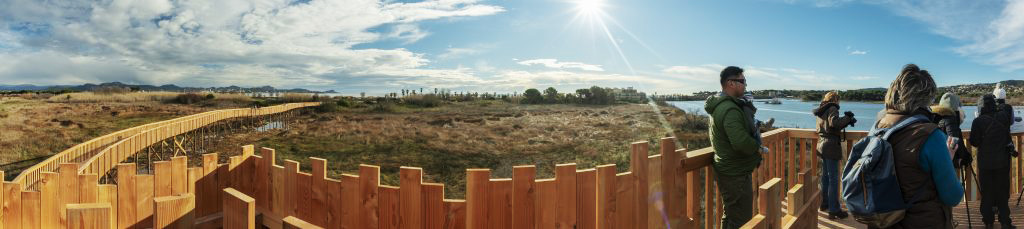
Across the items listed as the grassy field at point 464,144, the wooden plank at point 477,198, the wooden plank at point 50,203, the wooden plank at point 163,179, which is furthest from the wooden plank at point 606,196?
the grassy field at point 464,144

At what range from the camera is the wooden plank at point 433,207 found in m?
2.29

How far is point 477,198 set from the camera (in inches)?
88.4

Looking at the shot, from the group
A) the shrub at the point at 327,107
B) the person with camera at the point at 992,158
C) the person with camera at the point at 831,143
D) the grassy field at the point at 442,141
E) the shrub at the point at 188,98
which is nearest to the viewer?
the person with camera at the point at 992,158

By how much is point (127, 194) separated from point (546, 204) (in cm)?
213

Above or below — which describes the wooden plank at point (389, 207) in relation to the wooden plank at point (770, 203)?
below

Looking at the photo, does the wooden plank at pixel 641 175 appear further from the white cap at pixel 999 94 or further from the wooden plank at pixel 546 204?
the white cap at pixel 999 94

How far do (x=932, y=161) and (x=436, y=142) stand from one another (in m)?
32.6

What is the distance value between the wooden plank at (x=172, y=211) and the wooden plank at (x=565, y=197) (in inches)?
56.0

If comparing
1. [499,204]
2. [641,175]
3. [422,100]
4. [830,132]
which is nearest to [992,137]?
[830,132]

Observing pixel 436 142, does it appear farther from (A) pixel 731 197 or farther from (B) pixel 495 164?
(A) pixel 731 197

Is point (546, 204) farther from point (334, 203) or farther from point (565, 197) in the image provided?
point (334, 203)

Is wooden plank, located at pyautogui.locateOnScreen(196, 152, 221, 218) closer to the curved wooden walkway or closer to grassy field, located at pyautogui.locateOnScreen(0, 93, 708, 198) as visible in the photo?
the curved wooden walkway

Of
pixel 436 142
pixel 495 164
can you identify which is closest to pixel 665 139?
pixel 495 164

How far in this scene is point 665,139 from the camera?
2.42m
